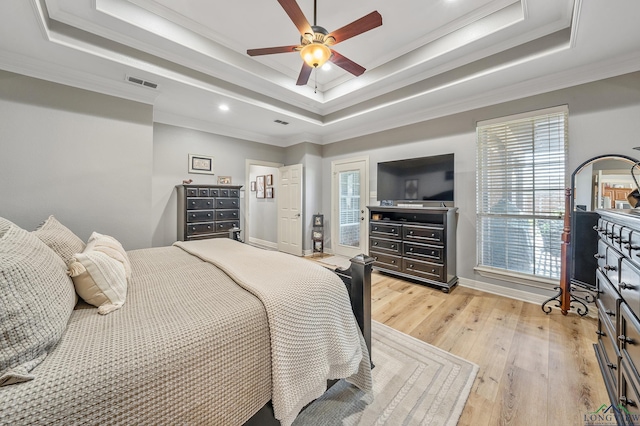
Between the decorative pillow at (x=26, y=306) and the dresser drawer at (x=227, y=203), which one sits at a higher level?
the dresser drawer at (x=227, y=203)

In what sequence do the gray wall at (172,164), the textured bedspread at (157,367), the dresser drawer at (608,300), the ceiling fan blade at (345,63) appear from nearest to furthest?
the textured bedspread at (157,367) < the dresser drawer at (608,300) < the ceiling fan blade at (345,63) < the gray wall at (172,164)

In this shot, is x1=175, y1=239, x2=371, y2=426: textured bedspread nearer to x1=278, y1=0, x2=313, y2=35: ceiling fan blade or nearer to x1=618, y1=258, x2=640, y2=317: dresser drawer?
x1=618, y1=258, x2=640, y2=317: dresser drawer

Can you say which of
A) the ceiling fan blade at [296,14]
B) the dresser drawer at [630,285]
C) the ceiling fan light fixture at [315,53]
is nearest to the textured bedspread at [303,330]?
the dresser drawer at [630,285]

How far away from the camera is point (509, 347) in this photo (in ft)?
6.44

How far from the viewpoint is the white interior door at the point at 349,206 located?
4582 mm

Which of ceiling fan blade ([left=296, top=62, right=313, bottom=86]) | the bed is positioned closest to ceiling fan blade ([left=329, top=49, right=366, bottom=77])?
ceiling fan blade ([left=296, top=62, right=313, bottom=86])

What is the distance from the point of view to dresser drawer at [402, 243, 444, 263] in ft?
10.4

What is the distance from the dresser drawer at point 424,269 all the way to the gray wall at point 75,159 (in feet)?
11.8

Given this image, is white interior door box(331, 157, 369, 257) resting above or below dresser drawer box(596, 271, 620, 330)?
above

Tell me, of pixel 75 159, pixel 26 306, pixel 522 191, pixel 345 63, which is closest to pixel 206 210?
pixel 75 159

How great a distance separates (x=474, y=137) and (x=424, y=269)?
6.27 feet

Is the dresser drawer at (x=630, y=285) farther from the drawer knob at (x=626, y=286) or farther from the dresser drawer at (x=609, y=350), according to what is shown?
the dresser drawer at (x=609, y=350)

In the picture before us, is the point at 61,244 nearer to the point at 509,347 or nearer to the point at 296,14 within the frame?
the point at 296,14

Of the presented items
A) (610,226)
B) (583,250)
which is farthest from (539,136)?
(610,226)
